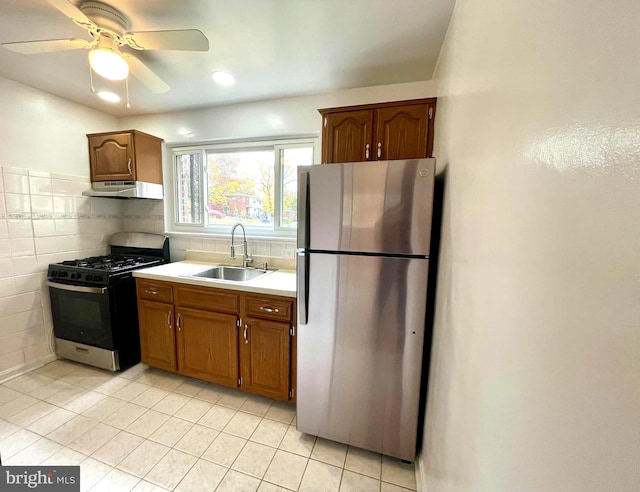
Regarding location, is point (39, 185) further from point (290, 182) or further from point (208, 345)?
point (290, 182)

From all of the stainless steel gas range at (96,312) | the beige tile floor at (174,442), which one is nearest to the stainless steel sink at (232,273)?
the stainless steel gas range at (96,312)

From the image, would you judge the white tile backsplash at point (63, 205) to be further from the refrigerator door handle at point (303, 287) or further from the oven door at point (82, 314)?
the refrigerator door handle at point (303, 287)

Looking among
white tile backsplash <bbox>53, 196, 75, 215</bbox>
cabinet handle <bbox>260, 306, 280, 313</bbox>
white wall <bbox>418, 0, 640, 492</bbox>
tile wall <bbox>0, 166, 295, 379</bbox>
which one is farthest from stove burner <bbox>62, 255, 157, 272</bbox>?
white wall <bbox>418, 0, 640, 492</bbox>

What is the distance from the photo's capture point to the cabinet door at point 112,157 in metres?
2.46

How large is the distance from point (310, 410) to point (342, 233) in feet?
3.67

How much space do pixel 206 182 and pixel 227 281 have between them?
1.34 metres

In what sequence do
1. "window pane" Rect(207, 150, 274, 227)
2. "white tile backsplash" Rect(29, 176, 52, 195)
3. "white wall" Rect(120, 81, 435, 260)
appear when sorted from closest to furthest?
"white wall" Rect(120, 81, 435, 260) → "white tile backsplash" Rect(29, 176, 52, 195) → "window pane" Rect(207, 150, 274, 227)

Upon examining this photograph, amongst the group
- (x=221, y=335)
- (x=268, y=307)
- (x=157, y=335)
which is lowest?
(x=157, y=335)

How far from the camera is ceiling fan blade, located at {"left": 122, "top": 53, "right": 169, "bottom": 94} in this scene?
146 cm

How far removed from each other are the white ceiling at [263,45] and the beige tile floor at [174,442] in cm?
241

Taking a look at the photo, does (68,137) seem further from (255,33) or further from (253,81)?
(255,33)

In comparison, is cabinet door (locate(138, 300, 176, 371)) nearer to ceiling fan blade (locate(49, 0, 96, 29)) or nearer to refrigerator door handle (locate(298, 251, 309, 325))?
refrigerator door handle (locate(298, 251, 309, 325))

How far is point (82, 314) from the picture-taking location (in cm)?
225

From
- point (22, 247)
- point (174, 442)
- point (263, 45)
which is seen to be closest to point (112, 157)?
point (22, 247)
